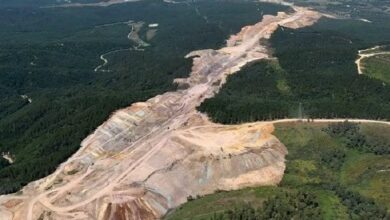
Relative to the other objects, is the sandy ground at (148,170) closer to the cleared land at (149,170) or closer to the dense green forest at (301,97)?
the cleared land at (149,170)

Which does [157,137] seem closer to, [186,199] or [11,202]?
[186,199]

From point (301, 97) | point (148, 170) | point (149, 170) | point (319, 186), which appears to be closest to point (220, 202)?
point (149, 170)

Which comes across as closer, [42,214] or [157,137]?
[42,214]

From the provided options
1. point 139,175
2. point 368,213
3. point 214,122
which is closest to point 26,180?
point 139,175

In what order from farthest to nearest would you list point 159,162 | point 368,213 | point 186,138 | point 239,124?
point 239,124 → point 186,138 → point 159,162 → point 368,213

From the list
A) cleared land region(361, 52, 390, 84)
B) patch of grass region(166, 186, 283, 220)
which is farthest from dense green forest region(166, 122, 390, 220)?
cleared land region(361, 52, 390, 84)

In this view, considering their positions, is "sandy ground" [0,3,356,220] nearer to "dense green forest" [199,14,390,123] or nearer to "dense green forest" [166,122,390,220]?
"dense green forest" [166,122,390,220]

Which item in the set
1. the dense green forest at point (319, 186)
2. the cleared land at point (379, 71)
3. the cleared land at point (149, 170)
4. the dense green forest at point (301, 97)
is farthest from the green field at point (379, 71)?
the cleared land at point (149, 170)
